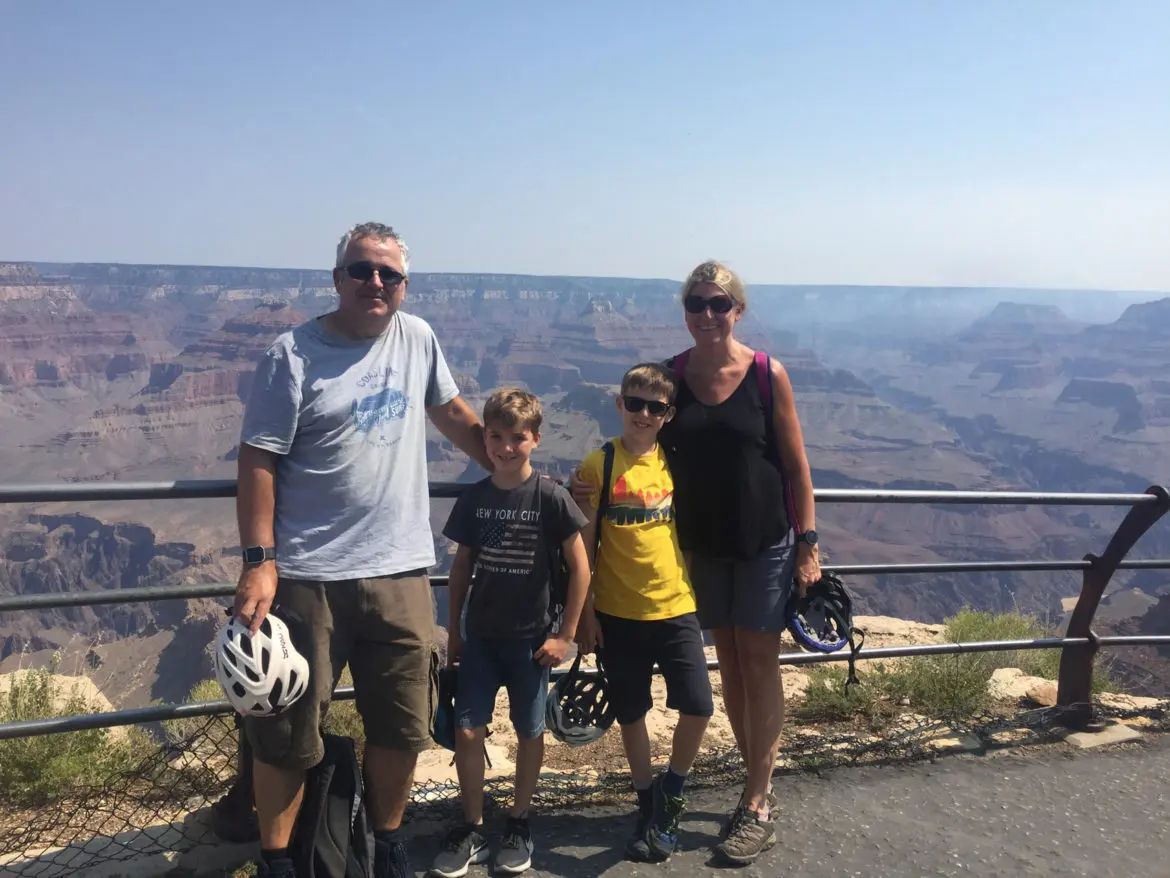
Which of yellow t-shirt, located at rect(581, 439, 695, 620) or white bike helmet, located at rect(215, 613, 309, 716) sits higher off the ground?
yellow t-shirt, located at rect(581, 439, 695, 620)

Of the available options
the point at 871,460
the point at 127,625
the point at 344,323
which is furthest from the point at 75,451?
the point at 344,323

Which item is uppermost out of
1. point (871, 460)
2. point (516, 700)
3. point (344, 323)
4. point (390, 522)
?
point (344, 323)

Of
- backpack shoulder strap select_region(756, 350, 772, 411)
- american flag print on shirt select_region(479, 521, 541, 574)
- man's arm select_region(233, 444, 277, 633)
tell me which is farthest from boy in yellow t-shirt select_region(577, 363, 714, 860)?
man's arm select_region(233, 444, 277, 633)

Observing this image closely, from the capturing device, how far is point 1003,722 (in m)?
4.51

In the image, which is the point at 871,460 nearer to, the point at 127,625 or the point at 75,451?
the point at 127,625

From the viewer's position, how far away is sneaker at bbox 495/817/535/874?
10.1 feet

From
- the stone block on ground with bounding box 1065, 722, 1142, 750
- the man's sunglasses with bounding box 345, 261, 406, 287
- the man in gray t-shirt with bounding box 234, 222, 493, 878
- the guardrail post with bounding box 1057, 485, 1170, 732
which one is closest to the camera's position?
the man in gray t-shirt with bounding box 234, 222, 493, 878

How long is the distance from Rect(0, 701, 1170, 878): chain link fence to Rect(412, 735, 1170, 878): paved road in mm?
157

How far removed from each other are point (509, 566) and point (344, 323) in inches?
41.1

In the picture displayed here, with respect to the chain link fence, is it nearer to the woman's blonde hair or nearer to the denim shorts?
the denim shorts

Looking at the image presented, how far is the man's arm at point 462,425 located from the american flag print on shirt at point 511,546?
26 centimetres

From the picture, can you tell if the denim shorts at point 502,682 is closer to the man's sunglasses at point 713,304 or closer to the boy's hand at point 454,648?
the boy's hand at point 454,648

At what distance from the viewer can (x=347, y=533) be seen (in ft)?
9.45

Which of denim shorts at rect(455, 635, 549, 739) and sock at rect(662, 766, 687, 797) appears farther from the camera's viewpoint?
A: sock at rect(662, 766, 687, 797)
